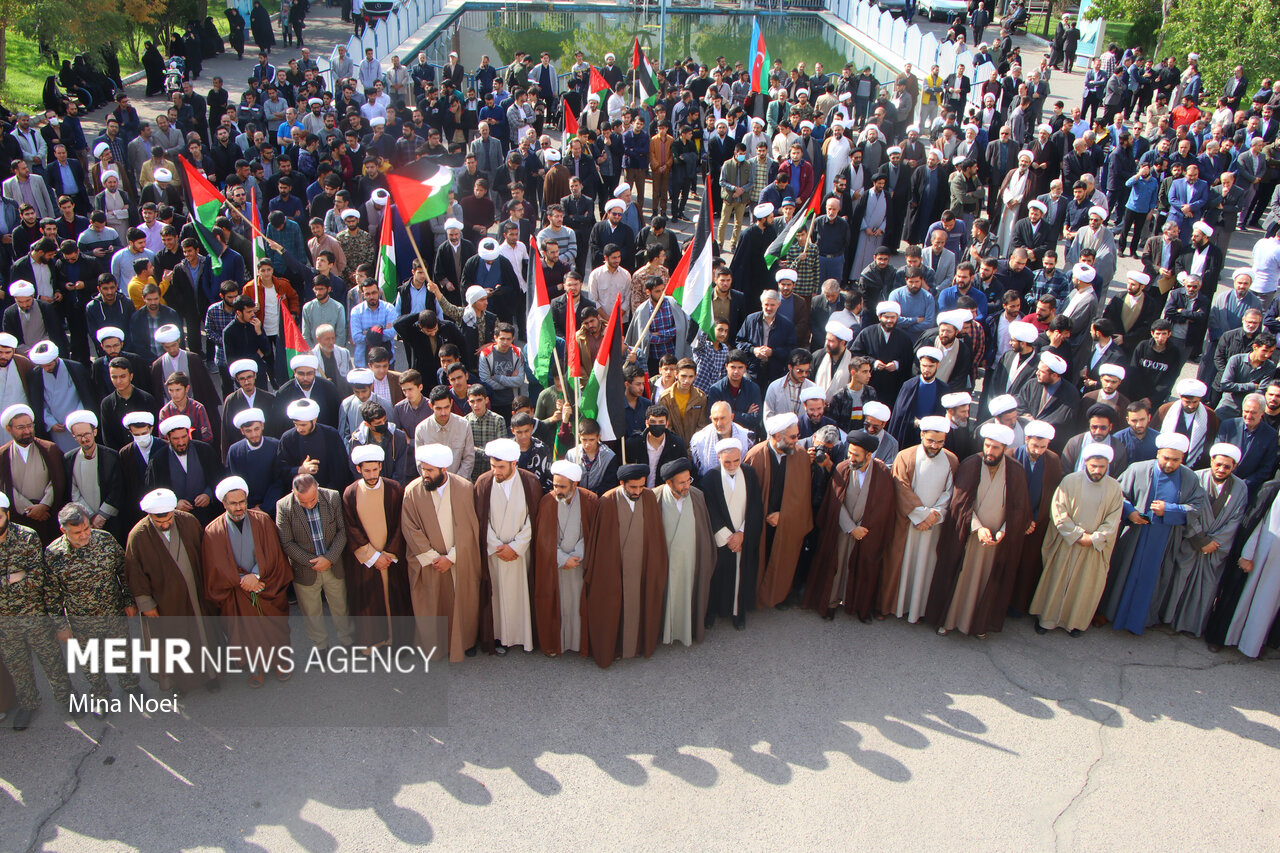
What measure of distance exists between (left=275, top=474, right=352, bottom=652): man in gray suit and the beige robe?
179 inches

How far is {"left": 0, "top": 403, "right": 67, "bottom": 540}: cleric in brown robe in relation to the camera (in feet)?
21.2

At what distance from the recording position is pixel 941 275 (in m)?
9.94

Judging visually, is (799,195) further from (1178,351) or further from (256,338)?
(256,338)

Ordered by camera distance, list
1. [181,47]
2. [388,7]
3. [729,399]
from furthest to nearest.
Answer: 1. [388,7]
2. [181,47]
3. [729,399]

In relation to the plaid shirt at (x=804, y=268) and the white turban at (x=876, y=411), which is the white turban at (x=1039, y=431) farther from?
the plaid shirt at (x=804, y=268)

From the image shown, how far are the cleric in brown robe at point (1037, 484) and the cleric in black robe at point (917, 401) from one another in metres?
0.92

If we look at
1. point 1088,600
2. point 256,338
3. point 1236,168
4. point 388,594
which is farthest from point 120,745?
point 1236,168

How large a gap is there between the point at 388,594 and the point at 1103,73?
1712 centimetres

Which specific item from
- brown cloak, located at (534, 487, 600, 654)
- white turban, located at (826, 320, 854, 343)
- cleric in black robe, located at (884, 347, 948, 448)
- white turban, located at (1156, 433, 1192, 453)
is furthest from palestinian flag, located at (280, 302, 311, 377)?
white turban, located at (1156, 433, 1192, 453)

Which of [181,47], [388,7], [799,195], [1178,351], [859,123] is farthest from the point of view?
[388,7]

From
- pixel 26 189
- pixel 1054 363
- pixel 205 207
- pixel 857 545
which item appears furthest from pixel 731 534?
pixel 26 189

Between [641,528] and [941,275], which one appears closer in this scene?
[641,528]

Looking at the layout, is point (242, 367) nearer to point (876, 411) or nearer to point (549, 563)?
point (549, 563)

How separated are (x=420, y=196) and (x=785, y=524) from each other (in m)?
4.69
